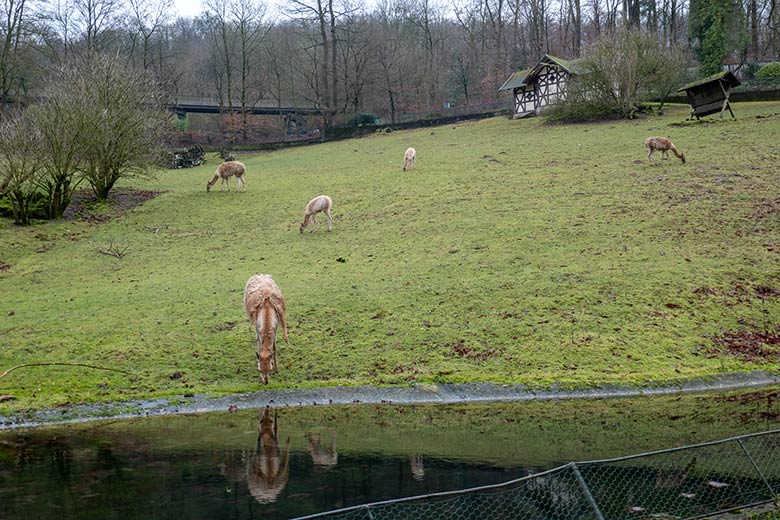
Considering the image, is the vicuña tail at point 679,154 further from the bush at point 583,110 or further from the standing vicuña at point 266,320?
the standing vicuña at point 266,320

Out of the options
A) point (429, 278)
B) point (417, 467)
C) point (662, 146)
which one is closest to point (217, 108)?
point (662, 146)

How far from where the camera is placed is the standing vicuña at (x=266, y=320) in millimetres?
Answer: 13023

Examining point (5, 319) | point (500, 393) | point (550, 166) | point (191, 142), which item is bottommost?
point (500, 393)

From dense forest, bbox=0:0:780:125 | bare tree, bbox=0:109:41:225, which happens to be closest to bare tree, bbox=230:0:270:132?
dense forest, bbox=0:0:780:125

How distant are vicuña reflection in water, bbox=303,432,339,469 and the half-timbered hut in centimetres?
4962

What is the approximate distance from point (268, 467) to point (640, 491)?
460cm

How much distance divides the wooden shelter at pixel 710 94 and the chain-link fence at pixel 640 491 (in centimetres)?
3671

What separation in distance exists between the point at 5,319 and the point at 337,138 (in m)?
46.2

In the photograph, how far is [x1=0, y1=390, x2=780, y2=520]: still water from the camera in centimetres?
807

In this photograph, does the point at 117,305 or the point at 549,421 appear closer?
the point at 549,421

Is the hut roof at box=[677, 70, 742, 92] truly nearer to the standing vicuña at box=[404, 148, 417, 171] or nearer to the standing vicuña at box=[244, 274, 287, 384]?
the standing vicuña at box=[404, 148, 417, 171]

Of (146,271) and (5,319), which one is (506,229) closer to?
(146,271)

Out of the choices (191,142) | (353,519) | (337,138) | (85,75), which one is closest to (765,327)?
(353,519)

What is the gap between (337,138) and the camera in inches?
2406
